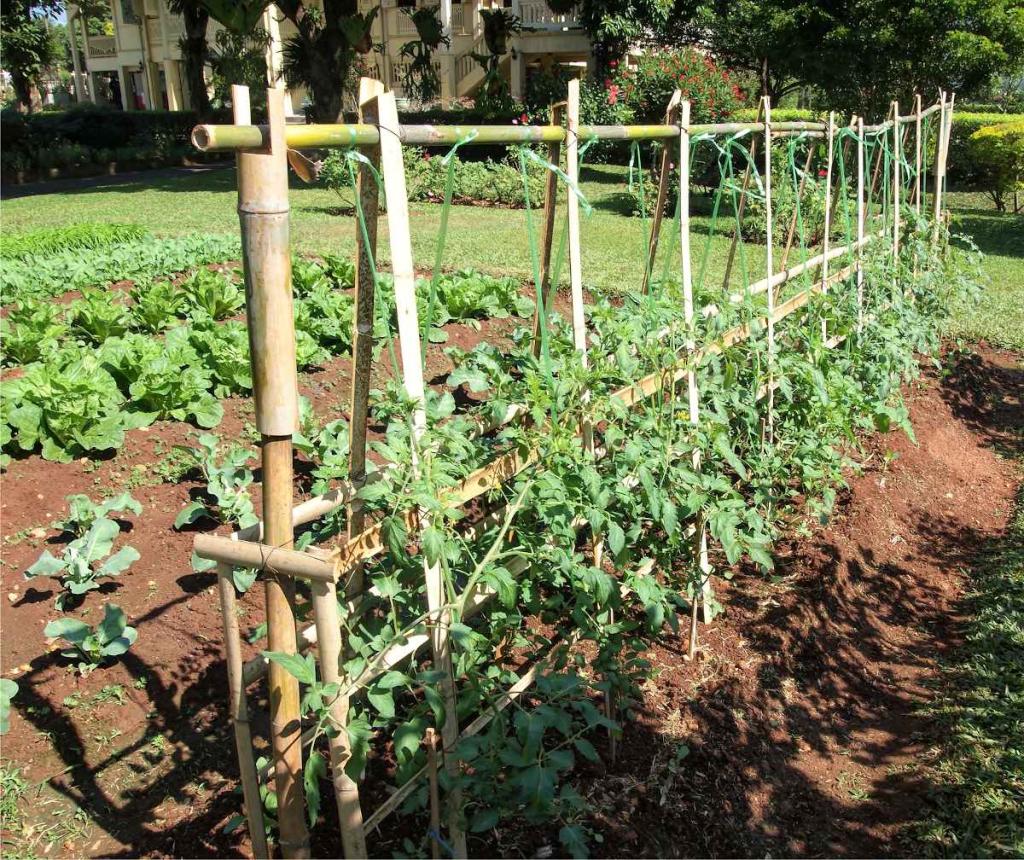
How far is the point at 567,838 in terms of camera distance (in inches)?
90.6

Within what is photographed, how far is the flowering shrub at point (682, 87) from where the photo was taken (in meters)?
15.3

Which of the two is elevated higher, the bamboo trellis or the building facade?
the building facade

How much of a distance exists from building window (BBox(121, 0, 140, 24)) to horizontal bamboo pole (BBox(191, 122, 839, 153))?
39.7 meters

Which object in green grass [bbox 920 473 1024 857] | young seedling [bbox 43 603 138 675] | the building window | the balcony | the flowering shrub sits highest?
the building window

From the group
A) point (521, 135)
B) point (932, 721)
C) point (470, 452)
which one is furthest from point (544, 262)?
point (932, 721)

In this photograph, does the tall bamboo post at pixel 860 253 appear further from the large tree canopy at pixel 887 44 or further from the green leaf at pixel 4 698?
the large tree canopy at pixel 887 44

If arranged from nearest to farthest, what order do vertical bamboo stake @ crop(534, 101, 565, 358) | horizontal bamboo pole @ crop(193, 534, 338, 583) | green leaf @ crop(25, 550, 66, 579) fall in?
horizontal bamboo pole @ crop(193, 534, 338, 583) < vertical bamboo stake @ crop(534, 101, 565, 358) < green leaf @ crop(25, 550, 66, 579)

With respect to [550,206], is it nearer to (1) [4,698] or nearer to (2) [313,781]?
(2) [313,781]

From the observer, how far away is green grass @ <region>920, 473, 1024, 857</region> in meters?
2.84

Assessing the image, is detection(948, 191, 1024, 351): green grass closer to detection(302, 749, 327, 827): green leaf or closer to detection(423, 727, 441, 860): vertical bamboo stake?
detection(423, 727, 441, 860): vertical bamboo stake

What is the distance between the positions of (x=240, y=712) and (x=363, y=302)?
1037mm

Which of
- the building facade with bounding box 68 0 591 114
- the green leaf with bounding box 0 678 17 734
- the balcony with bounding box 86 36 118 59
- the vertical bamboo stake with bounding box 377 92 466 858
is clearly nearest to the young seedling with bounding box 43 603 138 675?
the green leaf with bounding box 0 678 17 734

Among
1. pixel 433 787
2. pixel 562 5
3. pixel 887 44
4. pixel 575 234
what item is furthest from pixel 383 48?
pixel 433 787

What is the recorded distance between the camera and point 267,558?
81.0 inches
